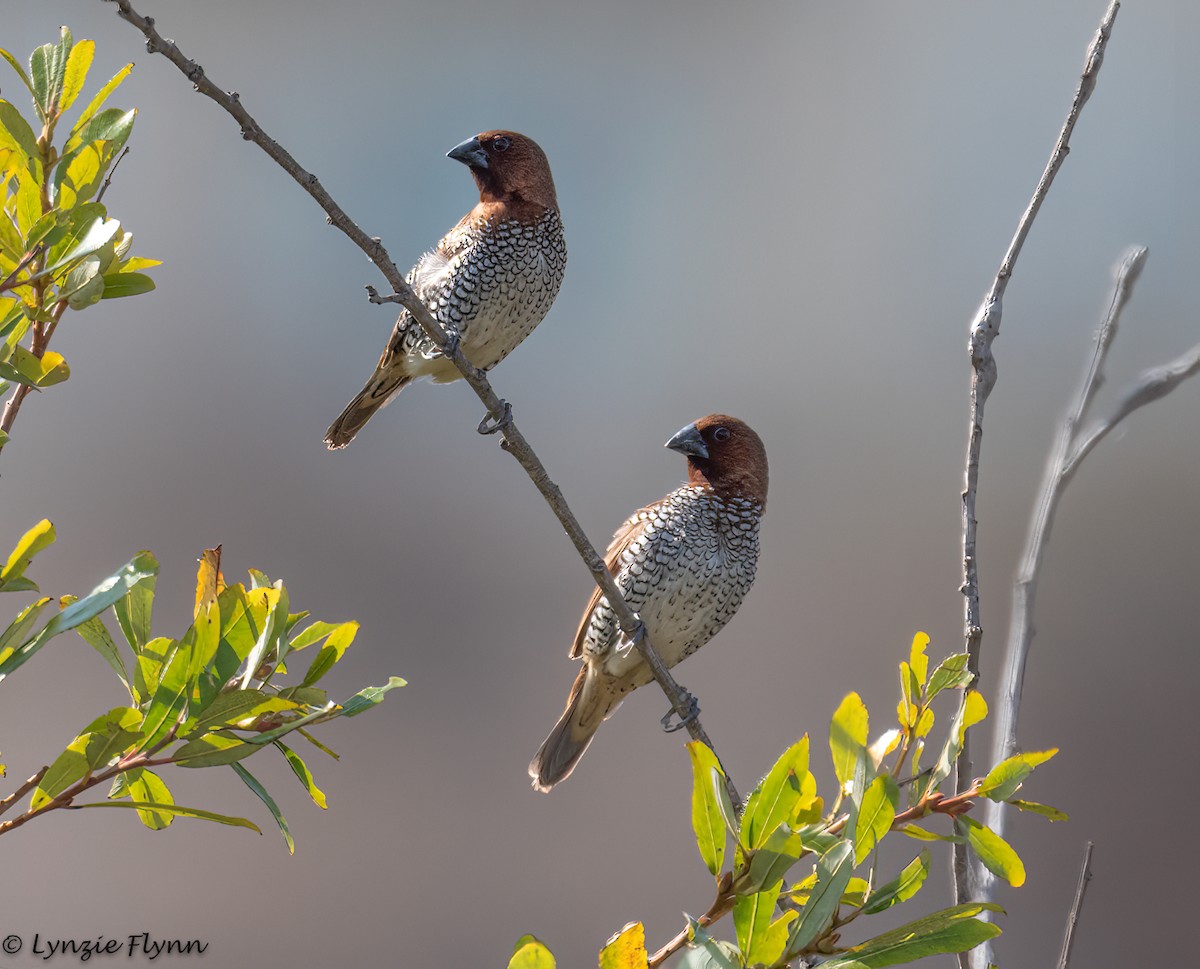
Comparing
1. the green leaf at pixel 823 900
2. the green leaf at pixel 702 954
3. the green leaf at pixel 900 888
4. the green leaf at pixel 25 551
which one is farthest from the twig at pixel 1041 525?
the green leaf at pixel 25 551

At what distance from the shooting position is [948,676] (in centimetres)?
145

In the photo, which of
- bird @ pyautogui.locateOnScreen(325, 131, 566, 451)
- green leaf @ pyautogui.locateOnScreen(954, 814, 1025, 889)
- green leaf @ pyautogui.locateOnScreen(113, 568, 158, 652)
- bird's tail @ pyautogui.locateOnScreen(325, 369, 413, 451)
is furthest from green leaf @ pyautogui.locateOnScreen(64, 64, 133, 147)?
bird's tail @ pyautogui.locateOnScreen(325, 369, 413, 451)

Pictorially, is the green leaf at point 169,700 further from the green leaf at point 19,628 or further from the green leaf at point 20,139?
the green leaf at point 20,139

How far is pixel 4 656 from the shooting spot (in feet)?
4.24

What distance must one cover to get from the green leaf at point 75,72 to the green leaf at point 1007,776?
4.65ft

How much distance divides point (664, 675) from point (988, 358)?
948mm

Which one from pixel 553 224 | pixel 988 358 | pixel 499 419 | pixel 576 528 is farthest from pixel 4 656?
pixel 553 224

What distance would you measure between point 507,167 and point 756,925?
3.50 metres

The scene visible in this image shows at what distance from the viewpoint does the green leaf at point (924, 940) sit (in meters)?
1.13

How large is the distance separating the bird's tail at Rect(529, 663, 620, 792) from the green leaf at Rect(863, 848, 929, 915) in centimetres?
274

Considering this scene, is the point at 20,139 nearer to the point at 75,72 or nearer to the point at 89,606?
the point at 75,72

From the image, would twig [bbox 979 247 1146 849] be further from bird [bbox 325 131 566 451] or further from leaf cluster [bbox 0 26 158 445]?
bird [bbox 325 131 566 451]

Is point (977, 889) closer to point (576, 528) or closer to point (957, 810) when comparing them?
point (957, 810)

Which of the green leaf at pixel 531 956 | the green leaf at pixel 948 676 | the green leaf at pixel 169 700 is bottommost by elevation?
the green leaf at pixel 531 956
